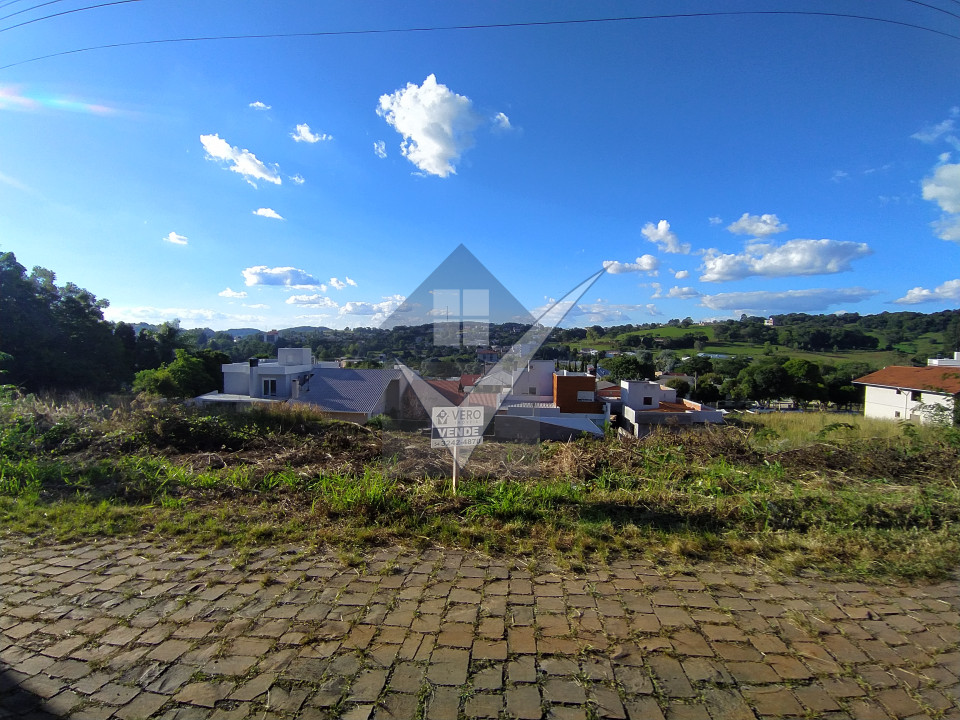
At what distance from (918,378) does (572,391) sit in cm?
1032

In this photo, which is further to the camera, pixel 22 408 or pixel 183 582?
pixel 22 408

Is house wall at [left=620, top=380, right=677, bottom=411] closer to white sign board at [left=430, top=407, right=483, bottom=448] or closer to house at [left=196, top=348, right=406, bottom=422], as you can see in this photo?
house at [left=196, top=348, right=406, bottom=422]

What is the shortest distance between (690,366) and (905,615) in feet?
83.4

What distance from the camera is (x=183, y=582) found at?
6.70 ft

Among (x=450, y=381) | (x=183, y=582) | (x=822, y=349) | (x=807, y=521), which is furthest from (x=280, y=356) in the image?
(x=822, y=349)

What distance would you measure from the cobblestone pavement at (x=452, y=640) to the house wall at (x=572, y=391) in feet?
50.5

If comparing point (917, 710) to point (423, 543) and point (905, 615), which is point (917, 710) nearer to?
point (905, 615)

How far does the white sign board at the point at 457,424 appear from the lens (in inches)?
132

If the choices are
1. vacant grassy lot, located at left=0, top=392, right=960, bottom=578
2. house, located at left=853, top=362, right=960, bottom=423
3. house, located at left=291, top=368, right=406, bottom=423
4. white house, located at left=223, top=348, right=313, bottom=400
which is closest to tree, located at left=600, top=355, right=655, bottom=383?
house, located at left=853, top=362, right=960, bottom=423

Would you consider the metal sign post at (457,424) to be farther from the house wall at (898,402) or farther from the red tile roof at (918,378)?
the red tile roof at (918,378)

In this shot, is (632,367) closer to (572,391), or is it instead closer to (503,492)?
(572,391)

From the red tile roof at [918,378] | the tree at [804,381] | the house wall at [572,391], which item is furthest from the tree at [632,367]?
the red tile roof at [918,378]

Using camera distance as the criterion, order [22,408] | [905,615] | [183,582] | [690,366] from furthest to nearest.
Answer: [690,366] < [22,408] < [183,582] < [905,615]

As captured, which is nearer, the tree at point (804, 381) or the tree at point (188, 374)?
the tree at point (188, 374)
